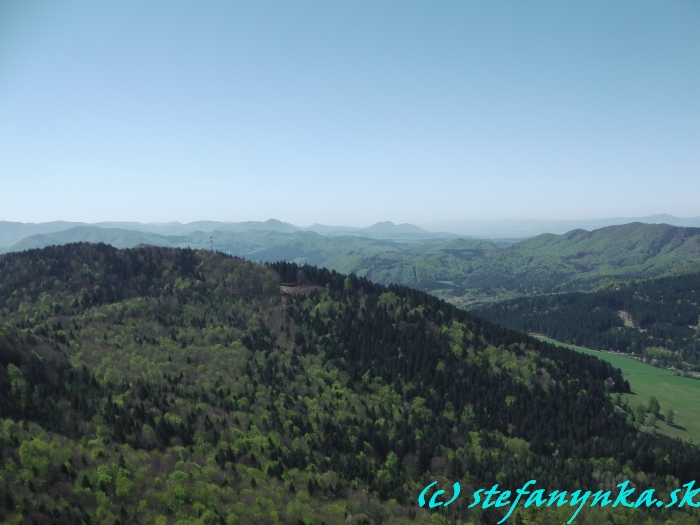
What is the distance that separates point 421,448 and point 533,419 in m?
50.7

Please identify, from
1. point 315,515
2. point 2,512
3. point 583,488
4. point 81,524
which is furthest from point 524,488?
point 2,512

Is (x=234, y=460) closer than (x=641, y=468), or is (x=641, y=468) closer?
(x=234, y=460)

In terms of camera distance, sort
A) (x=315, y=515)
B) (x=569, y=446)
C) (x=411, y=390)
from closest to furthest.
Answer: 1. (x=315, y=515)
2. (x=569, y=446)
3. (x=411, y=390)

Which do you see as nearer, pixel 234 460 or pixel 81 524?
pixel 81 524

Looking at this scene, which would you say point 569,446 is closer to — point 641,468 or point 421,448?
point 641,468

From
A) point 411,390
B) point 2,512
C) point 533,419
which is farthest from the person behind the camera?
point 411,390

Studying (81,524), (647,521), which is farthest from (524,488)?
(81,524)

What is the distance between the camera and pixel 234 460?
416 ft

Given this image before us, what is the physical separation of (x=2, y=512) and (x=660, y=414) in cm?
22510

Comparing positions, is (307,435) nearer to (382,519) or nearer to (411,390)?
(382,519)

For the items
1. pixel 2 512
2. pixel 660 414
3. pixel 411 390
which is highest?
pixel 2 512

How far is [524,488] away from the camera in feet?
409

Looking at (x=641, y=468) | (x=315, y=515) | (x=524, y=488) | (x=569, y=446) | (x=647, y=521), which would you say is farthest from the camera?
(x=569, y=446)

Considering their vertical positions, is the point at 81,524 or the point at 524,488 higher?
the point at 81,524
